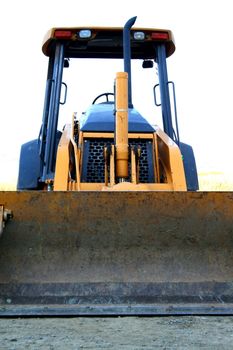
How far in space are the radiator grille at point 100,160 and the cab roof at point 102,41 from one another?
100 cm

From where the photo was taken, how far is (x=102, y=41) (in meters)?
5.05

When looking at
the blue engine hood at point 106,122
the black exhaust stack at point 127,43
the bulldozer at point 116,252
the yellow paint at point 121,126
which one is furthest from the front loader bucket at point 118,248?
the black exhaust stack at point 127,43

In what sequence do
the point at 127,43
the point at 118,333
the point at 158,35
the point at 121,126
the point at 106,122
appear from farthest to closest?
the point at 158,35
the point at 106,122
the point at 127,43
the point at 121,126
the point at 118,333

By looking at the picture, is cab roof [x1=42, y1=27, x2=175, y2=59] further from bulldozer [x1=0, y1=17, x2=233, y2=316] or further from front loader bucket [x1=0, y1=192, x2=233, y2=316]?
front loader bucket [x1=0, y1=192, x2=233, y2=316]

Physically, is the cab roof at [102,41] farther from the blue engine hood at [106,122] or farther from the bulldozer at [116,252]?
the bulldozer at [116,252]

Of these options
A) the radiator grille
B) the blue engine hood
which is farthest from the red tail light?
the radiator grille

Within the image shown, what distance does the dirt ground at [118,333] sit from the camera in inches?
91.3

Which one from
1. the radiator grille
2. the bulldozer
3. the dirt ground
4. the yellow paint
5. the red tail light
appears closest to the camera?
the dirt ground

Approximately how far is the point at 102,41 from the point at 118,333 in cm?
322

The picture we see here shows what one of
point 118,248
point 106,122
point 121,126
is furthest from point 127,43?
point 118,248

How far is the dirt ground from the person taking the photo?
2318 millimetres

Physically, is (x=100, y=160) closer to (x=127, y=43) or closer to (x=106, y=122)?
(x=106, y=122)

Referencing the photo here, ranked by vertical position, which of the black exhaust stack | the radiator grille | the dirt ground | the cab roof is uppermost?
the cab roof

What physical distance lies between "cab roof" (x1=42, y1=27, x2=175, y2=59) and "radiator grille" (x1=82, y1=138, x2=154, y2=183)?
100 cm
